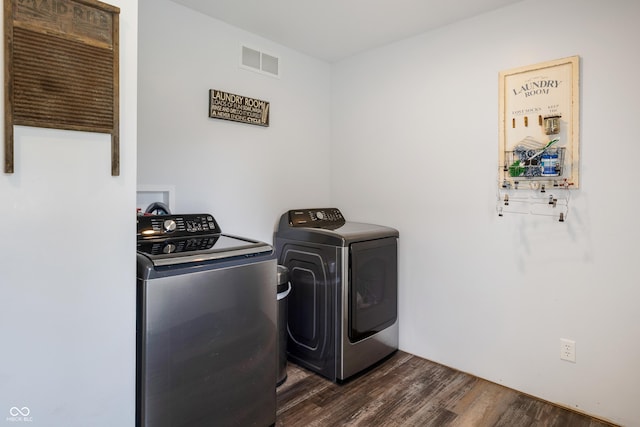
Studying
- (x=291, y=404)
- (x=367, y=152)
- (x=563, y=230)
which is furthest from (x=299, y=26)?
(x=291, y=404)

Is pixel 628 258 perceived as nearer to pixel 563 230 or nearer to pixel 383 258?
pixel 563 230

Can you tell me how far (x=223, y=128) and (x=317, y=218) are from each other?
38.2 inches

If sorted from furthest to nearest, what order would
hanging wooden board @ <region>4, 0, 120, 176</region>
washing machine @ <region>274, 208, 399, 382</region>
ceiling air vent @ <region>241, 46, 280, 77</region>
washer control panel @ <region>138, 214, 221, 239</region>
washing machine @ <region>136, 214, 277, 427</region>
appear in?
ceiling air vent @ <region>241, 46, 280, 77</region> < washing machine @ <region>274, 208, 399, 382</region> < washer control panel @ <region>138, 214, 221, 239</region> < washing machine @ <region>136, 214, 277, 427</region> < hanging wooden board @ <region>4, 0, 120, 176</region>

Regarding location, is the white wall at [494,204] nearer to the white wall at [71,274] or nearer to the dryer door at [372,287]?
the dryer door at [372,287]

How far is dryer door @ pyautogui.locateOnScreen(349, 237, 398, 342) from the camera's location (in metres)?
2.39

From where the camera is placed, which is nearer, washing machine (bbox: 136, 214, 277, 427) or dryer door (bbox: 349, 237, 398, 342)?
washing machine (bbox: 136, 214, 277, 427)

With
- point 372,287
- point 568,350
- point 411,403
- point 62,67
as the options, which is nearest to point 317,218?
point 372,287

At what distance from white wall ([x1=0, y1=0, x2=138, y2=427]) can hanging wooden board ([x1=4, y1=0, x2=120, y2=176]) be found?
33 millimetres

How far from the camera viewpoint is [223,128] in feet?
8.25

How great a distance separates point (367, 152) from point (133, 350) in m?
2.24

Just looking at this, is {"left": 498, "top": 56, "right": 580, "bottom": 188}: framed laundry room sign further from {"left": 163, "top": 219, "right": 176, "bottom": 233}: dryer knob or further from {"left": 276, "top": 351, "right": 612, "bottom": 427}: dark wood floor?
{"left": 163, "top": 219, "right": 176, "bottom": 233}: dryer knob

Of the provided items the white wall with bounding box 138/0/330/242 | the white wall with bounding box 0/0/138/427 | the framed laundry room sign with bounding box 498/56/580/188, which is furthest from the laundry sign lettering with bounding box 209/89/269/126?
the framed laundry room sign with bounding box 498/56/580/188

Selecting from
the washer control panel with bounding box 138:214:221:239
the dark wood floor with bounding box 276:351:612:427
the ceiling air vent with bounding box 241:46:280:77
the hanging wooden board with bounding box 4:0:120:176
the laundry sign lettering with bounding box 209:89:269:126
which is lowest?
the dark wood floor with bounding box 276:351:612:427

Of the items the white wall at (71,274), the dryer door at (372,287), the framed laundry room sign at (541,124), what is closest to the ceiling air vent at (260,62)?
the white wall at (71,274)
